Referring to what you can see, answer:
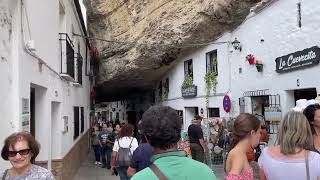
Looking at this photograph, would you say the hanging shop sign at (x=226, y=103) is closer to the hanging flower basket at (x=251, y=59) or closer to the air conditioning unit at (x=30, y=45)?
the hanging flower basket at (x=251, y=59)

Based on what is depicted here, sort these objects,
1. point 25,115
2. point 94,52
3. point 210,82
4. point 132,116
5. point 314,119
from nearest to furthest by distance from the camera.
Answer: point 314,119, point 25,115, point 210,82, point 94,52, point 132,116

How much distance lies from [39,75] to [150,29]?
1051 centimetres

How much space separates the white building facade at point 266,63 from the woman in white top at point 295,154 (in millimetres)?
6194

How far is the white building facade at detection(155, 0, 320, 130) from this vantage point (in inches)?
388

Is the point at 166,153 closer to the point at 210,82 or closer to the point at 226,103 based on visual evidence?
the point at 226,103

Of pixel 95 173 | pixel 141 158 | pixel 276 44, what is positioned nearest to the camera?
pixel 141 158

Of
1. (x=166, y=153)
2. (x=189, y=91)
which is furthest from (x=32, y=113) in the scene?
(x=189, y=91)

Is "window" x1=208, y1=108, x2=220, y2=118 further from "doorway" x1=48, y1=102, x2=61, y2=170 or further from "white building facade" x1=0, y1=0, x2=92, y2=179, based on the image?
"doorway" x1=48, y1=102, x2=61, y2=170

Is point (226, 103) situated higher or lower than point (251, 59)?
lower

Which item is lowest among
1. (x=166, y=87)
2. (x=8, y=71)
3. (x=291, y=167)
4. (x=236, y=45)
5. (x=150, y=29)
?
(x=291, y=167)

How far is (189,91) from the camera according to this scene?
17531 mm

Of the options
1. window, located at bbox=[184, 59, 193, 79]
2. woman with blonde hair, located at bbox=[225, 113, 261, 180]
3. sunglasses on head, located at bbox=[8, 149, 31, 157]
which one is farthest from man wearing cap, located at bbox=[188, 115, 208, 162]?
sunglasses on head, located at bbox=[8, 149, 31, 157]

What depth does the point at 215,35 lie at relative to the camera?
1552 cm

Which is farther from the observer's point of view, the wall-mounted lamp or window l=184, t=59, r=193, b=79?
window l=184, t=59, r=193, b=79
